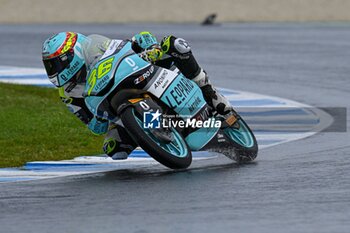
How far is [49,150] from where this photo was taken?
11750 millimetres

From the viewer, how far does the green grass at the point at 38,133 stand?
1152 centimetres

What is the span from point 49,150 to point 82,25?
754 inches

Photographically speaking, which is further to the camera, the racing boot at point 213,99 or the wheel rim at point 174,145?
the racing boot at point 213,99

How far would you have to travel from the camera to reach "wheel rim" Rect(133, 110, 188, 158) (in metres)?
9.67

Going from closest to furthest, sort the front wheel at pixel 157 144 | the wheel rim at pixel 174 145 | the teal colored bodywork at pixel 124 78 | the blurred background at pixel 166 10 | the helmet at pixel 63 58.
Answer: the front wheel at pixel 157 144 < the wheel rim at pixel 174 145 < the teal colored bodywork at pixel 124 78 < the helmet at pixel 63 58 < the blurred background at pixel 166 10

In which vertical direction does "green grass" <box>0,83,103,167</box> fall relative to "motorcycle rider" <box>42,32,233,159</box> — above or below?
below

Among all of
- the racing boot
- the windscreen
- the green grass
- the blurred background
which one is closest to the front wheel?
the windscreen

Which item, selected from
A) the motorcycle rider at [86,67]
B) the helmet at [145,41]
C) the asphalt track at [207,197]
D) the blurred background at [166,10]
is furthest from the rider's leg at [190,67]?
the blurred background at [166,10]

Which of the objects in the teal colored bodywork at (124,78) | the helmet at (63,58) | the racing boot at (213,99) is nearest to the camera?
the teal colored bodywork at (124,78)

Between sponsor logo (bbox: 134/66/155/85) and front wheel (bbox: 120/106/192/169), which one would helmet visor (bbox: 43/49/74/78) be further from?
front wheel (bbox: 120/106/192/169)

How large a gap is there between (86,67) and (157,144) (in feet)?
3.78

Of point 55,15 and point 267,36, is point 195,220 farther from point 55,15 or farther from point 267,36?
point 55,15

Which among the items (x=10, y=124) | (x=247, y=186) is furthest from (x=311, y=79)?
(x=247, y=186)

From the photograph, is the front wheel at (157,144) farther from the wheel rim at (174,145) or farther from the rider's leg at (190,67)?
the rider's leg at (190,67)
